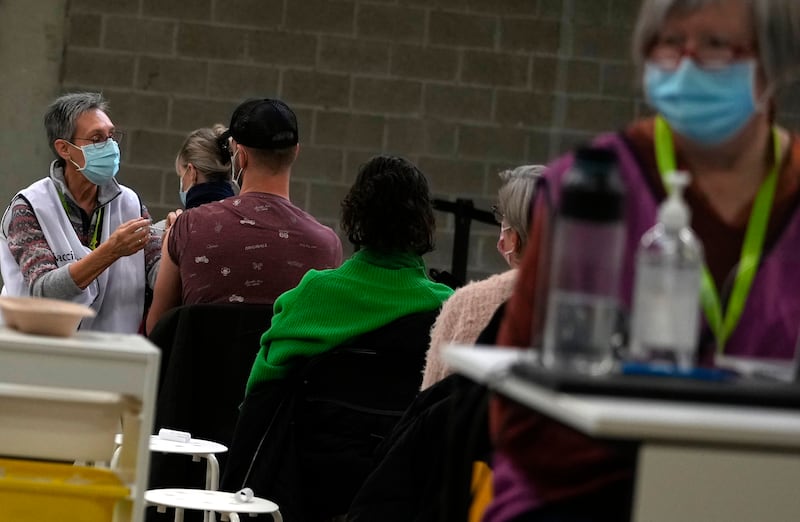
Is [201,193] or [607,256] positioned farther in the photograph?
[201,193]

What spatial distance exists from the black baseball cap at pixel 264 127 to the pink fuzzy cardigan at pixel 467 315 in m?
1.28

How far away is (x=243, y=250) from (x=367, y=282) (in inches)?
24.5

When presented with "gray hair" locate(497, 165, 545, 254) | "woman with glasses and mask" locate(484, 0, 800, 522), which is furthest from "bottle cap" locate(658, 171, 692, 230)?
"gray hair" locate(497, 165, 545, 254)

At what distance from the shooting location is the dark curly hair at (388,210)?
315 cm

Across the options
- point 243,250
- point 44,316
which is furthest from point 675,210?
point 243,250

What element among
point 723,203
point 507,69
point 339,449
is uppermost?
point 507,69

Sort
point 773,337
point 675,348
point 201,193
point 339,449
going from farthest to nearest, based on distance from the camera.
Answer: point 201,193
point 339,449
point 773,337
point 675,348

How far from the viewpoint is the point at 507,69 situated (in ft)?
21.2

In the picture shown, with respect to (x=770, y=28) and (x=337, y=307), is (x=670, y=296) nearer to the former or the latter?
(x=770, y=28)

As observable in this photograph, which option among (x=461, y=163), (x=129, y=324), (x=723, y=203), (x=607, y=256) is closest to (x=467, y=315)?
(x=723, y=203)

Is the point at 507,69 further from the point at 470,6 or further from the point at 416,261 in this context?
the point at 416,261

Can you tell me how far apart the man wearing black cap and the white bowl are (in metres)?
1.50

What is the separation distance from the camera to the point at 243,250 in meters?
3.64

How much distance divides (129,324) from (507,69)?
3005 mm
